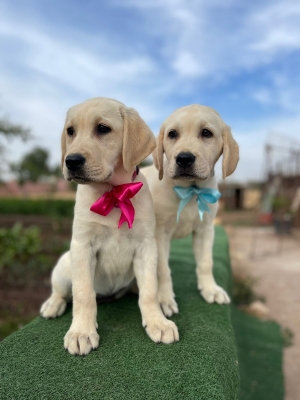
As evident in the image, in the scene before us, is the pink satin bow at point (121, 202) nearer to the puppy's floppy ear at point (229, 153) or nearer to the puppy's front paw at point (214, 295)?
the puppy's floppy ear at point (229, 153)

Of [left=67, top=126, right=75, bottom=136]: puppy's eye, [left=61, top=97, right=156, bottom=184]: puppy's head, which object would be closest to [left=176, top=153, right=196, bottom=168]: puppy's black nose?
[left=61, top=97, right=156, bottom=184]: puppy's head

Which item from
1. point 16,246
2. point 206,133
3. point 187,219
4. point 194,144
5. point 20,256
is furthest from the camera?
point 20,256

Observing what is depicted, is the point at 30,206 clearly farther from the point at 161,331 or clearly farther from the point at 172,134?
the point at 161,331

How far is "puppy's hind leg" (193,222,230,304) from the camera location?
9.78ft

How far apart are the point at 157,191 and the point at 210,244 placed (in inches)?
27.7

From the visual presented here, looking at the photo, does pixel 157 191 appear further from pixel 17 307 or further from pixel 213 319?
pixel 17 307

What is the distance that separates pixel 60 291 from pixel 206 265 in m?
1.30

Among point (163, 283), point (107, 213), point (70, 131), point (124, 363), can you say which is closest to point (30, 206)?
point (163, 283)

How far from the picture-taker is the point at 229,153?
267cm

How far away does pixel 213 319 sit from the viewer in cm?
261

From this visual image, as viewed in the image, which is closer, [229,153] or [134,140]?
[134,140]

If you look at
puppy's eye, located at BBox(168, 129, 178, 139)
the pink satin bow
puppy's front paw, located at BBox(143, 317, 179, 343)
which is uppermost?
puppy's eye, located at BBox(168, 129, 178, 139)

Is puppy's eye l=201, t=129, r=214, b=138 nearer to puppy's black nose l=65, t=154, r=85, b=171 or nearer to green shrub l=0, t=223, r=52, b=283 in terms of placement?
puppy's black nose l=65, t=154, r=85, b=171

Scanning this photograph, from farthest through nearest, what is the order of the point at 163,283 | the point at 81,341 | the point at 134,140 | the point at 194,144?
the point at 163,283, the point at 194,144, the point at 134,140, the point at 81,341
